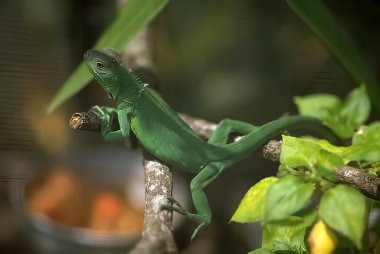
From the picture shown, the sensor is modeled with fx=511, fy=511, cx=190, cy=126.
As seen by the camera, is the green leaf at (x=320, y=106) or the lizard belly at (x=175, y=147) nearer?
the lizard belly at (x=175, y=147)

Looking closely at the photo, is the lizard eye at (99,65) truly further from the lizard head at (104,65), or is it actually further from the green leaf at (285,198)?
Answer: the green leaf at (285,198)

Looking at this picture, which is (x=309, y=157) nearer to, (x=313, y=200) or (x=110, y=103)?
(x=313, y=200)

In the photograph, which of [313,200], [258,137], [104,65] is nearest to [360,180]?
[313,200]

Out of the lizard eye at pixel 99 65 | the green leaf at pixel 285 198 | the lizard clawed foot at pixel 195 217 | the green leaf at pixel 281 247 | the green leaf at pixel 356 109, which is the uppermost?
the lizard eye at pixel 99 65

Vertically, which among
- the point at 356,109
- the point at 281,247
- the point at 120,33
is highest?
the point at 120,33

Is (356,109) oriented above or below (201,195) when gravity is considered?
above

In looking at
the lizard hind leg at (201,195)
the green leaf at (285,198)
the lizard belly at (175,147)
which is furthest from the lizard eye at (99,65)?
the green leaf at (285,198)
